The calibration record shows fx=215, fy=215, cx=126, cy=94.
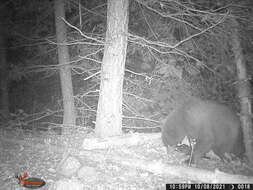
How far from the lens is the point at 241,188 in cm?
381

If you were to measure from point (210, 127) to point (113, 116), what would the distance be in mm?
2611

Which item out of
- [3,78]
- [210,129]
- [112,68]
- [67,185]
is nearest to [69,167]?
[67,185]

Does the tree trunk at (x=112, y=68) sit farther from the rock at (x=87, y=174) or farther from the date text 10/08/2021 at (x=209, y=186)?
the date text 10/08/2021 at (x=209, y=186)

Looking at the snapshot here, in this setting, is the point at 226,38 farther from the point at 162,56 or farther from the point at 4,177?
the point at 4,177

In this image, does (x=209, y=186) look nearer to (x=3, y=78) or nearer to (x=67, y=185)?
(x=67, y=185)

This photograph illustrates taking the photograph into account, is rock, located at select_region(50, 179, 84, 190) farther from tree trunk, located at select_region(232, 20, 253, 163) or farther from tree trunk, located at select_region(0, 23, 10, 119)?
tree trunk, located at select_region(0, 23, 10, 119)

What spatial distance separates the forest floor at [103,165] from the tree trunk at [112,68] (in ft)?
1.70

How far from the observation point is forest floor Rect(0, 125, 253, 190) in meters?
4.22

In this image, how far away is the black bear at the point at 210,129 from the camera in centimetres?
575

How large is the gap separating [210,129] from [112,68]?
3.06 meters

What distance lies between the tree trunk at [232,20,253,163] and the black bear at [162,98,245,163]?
1.51ft

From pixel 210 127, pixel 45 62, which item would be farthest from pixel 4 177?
pixel 45 62

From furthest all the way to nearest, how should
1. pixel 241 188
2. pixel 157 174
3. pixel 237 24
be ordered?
pixel 237 24, pixel 157 174, pixel 241 188

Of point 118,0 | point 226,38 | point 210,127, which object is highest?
point 118,0
